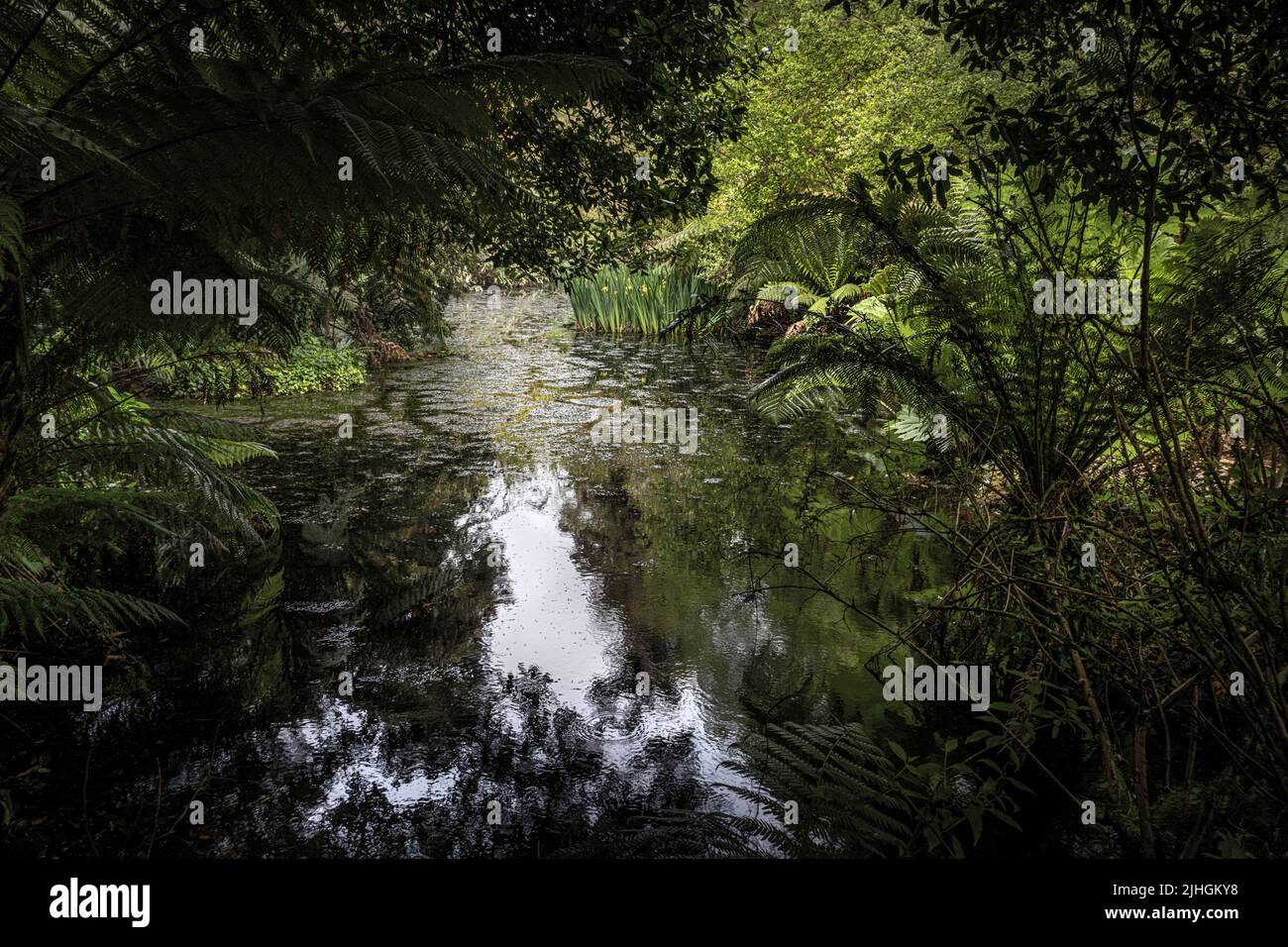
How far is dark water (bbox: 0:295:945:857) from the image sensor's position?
2514 mm

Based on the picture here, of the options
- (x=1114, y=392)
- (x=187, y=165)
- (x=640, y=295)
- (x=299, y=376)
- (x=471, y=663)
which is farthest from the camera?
(x=640, y=295)

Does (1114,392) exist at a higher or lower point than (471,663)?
higher

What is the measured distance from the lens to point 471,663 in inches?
140

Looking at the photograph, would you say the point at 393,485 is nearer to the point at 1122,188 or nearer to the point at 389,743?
the point at 389,743

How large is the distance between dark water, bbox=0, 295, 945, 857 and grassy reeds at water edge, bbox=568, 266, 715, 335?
7.87m

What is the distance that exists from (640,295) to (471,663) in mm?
11672

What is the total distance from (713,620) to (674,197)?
1.98 m

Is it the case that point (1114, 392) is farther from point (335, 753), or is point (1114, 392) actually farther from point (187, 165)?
point (335, 753)

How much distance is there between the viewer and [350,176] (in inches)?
74.4

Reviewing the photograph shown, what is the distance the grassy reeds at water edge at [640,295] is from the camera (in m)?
14.4

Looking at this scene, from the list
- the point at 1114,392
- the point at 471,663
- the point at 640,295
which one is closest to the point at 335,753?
the point at 471,663

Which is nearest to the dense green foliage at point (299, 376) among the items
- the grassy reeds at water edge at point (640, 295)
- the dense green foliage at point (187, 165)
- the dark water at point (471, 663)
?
the dark water at point (471, 663)

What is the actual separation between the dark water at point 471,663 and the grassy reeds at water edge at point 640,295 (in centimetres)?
787
